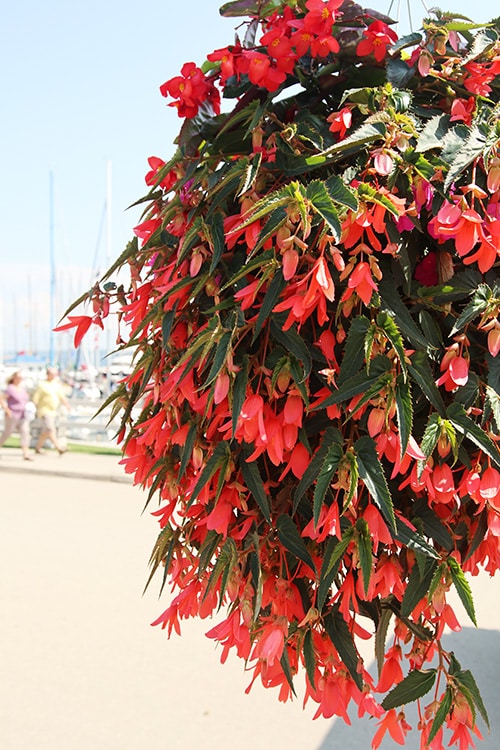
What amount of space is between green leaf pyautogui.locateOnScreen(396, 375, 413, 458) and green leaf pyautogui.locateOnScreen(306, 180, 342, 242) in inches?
7.4

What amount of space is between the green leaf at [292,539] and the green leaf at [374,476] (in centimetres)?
15

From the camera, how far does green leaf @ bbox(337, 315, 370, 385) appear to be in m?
0.89

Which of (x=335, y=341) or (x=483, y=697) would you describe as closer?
(x=335, y=341)

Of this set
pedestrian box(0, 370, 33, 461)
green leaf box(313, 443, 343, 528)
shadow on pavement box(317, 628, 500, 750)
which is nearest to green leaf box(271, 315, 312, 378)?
green leaf box(313, 443, 343, 528)

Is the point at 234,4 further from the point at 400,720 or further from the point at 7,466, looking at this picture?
the point at 7,466

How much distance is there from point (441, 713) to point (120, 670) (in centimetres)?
297

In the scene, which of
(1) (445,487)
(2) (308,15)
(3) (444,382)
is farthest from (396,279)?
(2) (308,15)

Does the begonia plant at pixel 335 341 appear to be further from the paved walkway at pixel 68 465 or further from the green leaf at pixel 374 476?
the paved walkway at pixel 68 465

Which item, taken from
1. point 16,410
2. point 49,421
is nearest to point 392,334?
point 16,410

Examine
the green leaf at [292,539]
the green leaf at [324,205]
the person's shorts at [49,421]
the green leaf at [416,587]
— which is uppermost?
the green leaf at [324,205]

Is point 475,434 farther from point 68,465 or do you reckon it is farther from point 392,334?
point 68,465

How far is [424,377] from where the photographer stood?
0.91 metres

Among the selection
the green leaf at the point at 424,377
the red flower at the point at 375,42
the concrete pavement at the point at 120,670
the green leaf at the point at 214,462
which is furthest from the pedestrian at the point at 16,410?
the green leaf at the point at 424,377

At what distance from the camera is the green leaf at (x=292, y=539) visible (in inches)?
39.1
